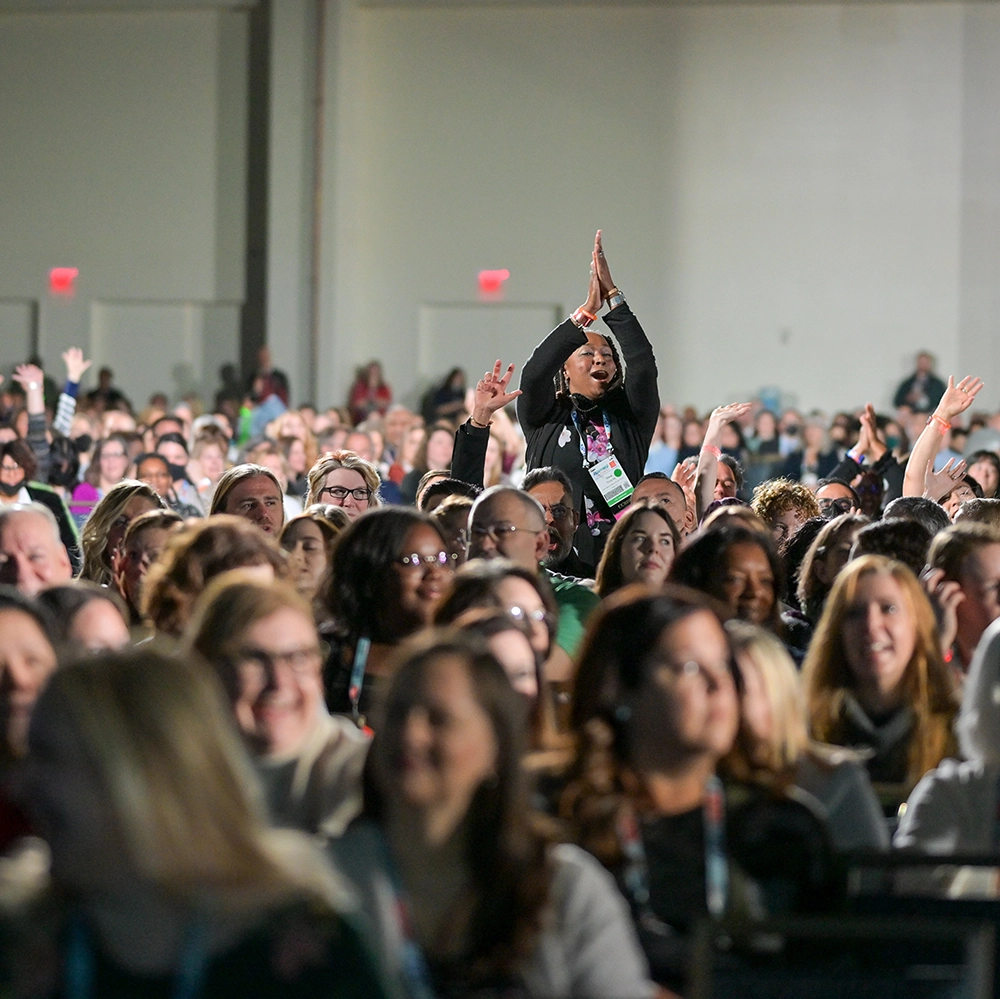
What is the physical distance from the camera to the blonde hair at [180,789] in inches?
74.0

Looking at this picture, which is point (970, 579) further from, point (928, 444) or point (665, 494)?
point (928, 444)

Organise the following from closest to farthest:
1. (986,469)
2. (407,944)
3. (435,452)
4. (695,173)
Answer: (407,944), (986,469), (435,452), (695,173)

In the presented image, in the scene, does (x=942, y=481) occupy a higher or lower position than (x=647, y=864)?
higher

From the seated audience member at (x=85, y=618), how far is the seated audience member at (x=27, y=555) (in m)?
0.70

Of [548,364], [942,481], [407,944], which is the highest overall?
[548,364]

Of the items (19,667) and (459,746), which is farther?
(19,667)

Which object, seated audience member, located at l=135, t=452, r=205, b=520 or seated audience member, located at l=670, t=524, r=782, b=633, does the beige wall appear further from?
seated audience member, located at l=670, t=524, r=782, b=633

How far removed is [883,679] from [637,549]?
163 centimetres

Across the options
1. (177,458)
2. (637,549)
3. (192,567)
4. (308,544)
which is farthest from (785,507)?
(177,458)

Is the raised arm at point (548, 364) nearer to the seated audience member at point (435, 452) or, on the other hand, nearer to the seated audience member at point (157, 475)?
the seated audience member at point (157, 475)

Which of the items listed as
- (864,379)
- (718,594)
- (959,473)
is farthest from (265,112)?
(718,594)

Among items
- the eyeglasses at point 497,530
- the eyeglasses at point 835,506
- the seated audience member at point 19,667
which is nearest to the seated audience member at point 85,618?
the seated audience member at point 19,667

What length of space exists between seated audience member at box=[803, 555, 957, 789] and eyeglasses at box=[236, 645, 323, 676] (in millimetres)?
1213

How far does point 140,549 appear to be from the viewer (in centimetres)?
516
